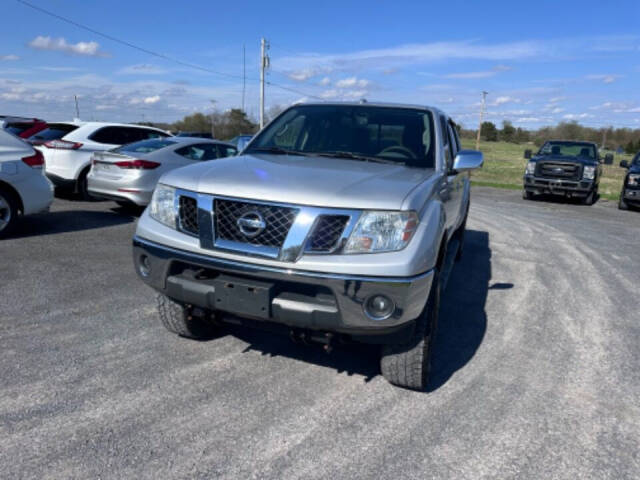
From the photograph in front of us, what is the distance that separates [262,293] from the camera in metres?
2.62

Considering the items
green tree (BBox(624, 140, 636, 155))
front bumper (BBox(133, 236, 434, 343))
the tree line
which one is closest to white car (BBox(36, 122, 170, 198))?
front bumper (BBox(133, 236, 434, 343))

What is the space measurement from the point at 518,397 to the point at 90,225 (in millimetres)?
6894

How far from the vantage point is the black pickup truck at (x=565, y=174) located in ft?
47.3

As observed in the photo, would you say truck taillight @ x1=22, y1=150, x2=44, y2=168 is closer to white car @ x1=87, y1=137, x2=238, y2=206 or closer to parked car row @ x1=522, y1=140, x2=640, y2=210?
white car @ x1=87, y1=137, x2=238, y2=206

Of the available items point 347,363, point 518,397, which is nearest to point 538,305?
point 518,397

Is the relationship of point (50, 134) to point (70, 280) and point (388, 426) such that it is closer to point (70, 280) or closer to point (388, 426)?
point (70, 280)

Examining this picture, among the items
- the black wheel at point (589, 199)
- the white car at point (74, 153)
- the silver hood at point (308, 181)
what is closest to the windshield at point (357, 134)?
the silver hood at point (308, 181)

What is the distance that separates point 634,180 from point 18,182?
14.1 m

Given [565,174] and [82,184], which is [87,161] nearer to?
[82,184]

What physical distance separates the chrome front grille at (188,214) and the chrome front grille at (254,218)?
0.17m

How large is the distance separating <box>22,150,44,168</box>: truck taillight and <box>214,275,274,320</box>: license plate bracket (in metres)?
5.52

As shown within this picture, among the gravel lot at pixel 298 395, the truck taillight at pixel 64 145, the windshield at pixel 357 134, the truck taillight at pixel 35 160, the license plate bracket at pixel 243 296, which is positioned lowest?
the gravel lot at pixel 298 395

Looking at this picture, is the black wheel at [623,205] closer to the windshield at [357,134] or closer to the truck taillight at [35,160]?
the windshield at [357,134]

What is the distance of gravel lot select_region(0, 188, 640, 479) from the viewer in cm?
243
